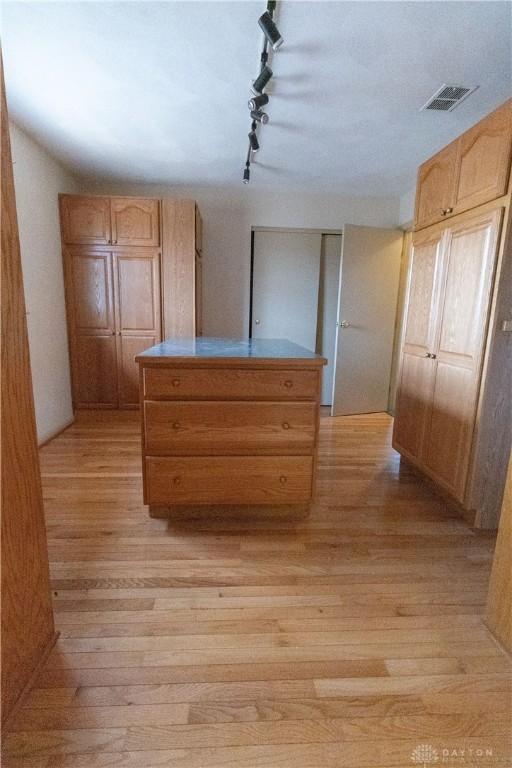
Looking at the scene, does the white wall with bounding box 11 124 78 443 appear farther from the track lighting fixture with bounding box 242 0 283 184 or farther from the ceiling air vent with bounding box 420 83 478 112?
the ceiling air vent with bounding box 420 83 478 112

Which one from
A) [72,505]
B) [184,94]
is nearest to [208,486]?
[72,505]

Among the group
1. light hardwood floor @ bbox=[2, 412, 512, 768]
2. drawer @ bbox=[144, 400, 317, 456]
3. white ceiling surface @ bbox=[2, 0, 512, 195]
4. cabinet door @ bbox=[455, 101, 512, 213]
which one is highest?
white ceiling surface @ bbox=[2, 0, 512, 195]

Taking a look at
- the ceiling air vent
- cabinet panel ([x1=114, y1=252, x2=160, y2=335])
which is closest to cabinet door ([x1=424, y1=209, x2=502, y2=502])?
the ceiling air vent

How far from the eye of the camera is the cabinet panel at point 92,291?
117 inches

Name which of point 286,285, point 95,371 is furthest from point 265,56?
point 95,371

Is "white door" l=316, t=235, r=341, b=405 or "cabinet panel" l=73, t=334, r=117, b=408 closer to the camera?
Answer: "cabinet panel" l=73, t=334, r=117, b=408

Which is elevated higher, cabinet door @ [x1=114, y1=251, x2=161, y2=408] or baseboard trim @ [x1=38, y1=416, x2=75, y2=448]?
cabinet door @ [x1=114, y1=251, x2=161, y2=408]

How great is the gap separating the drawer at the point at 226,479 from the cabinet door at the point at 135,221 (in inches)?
90.1

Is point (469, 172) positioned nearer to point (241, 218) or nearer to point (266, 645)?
point (266, 645)

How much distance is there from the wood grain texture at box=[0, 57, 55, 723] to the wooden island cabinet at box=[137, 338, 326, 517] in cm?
56

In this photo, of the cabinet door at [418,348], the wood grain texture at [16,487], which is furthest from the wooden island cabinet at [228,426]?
the cabinet door at [418,348]

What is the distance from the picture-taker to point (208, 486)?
1558 mm

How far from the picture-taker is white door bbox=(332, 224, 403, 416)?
10.9 feet

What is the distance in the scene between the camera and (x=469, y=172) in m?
1.62
